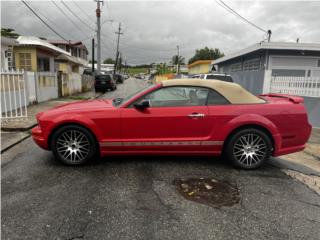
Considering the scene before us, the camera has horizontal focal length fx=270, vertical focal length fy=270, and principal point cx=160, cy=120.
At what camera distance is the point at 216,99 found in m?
4.83

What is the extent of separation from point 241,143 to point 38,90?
1178 cm

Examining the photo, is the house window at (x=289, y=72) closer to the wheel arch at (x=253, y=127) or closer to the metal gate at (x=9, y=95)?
the wheel arch at (x=253, y=127)

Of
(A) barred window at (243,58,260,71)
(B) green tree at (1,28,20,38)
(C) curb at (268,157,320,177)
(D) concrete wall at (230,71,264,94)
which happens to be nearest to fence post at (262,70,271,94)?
(D) concrete wall at (230,71,264,94)

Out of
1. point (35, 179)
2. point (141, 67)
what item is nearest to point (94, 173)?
point (35, 179)

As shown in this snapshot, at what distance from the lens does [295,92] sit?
991cm

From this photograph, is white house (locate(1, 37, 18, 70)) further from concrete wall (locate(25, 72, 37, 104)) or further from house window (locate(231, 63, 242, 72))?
house window (locate(231, 63, 242, 72))

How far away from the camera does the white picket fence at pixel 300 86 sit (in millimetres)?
9258

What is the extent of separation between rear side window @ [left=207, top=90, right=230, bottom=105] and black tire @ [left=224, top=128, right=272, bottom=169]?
601mm

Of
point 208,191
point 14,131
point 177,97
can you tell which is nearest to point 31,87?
point 14,131

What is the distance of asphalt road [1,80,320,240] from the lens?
2920 mm

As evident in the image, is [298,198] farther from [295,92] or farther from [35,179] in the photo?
[295,92]

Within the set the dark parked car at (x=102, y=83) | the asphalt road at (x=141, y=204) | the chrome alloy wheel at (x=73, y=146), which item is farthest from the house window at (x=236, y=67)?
the chrome alloy wheel at (x=73, y=146)

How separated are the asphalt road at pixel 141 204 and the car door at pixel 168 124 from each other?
45 cm

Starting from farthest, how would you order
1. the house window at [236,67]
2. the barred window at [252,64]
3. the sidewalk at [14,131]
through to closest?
the house window at [236,67] → the barred window at [252,64] → the sidewalk at [14,131]
